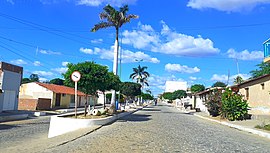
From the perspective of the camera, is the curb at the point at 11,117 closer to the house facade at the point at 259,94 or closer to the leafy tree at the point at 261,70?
the house facade at the point at 259,94

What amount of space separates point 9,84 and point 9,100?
1.70m

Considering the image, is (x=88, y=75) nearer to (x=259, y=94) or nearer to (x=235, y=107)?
(x=235, y=107)

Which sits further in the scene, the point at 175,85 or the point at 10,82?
the point at 175,85

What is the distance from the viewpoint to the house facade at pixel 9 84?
3119 cm

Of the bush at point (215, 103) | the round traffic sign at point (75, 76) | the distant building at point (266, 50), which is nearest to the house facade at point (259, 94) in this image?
the bush at point (215, 103)

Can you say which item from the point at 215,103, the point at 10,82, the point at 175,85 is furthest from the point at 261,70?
the point at 175,85

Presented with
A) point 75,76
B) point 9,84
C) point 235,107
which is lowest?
point 235,107

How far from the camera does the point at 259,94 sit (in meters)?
29.7

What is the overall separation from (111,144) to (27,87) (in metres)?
44.3

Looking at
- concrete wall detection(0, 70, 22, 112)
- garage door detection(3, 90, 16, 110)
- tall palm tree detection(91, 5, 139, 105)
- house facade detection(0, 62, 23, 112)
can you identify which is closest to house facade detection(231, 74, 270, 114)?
tall palm tree detection(91, 5, 139, 105)

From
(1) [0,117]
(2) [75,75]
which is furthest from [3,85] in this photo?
(2) [75,75]

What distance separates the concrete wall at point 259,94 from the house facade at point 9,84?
23929 millimetres

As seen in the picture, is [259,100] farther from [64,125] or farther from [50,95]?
[50,95]

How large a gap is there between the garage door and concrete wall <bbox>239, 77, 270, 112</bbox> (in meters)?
24.5
